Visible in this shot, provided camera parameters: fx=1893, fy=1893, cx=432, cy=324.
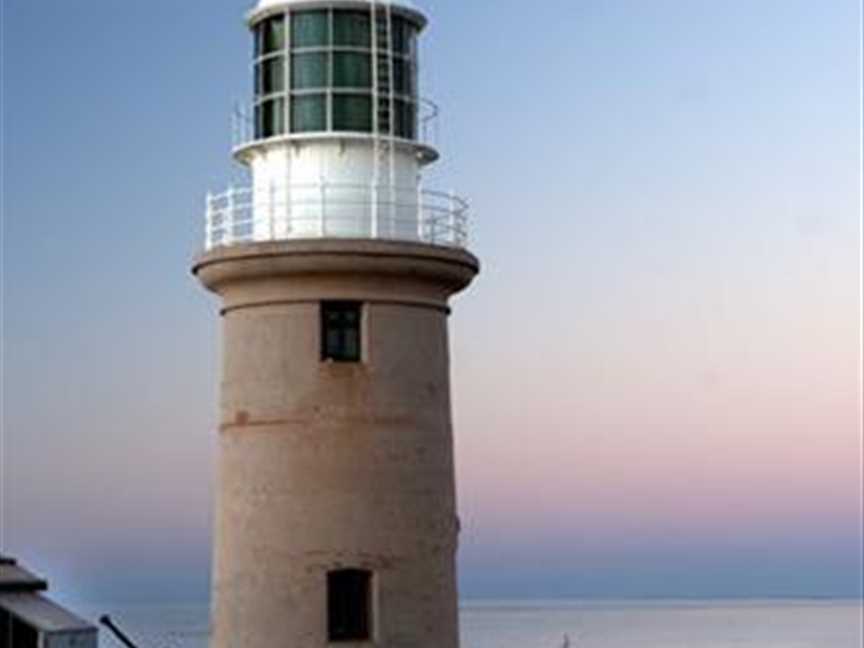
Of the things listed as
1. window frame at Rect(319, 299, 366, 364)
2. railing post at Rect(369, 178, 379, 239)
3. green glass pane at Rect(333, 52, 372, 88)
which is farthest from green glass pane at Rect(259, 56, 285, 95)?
window frame at Rect(319, 299, 366, 364)

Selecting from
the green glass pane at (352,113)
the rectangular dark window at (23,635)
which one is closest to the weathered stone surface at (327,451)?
the green glass pane at (352,113)

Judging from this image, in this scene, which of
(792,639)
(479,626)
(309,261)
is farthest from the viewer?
(479,626)

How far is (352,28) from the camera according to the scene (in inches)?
758

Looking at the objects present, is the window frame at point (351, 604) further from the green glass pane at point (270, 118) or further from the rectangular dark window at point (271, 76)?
the rectangular dark window at point (271, 76)

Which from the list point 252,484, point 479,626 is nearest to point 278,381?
point 252,484

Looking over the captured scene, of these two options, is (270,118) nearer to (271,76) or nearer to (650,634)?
(271,76)

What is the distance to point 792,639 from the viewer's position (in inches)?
4722

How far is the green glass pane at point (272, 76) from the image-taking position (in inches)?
Answer: 759

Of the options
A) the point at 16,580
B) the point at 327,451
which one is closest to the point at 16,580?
the point at 16,580

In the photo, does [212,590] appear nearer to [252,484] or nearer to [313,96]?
[252,484]

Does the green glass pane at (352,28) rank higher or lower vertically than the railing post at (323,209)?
higher

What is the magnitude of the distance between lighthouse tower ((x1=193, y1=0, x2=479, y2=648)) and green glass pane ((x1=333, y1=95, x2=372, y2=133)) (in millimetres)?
20

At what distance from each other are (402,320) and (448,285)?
66cm

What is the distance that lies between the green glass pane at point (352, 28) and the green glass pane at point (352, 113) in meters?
0.58
